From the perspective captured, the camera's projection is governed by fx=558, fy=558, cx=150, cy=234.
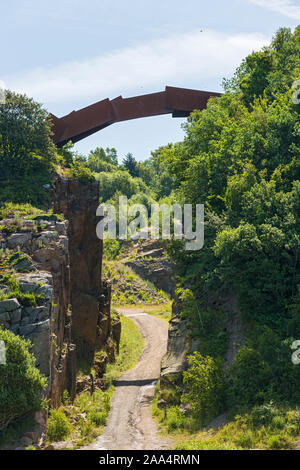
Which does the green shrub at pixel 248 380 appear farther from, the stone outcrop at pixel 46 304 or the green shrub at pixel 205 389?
the stone outcrop at pixel 46 304

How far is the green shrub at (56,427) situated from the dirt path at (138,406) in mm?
1301

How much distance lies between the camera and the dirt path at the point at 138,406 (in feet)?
80.1

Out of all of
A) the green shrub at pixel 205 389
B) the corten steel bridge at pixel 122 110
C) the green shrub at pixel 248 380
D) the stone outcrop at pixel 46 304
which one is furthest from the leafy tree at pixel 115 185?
the green shrub at pixel 248 380

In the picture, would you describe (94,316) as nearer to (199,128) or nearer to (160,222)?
(199,128)

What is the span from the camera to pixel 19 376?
19.2m

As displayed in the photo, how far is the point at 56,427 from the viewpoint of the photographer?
74.4 ft

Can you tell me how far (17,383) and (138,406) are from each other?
15.2 m

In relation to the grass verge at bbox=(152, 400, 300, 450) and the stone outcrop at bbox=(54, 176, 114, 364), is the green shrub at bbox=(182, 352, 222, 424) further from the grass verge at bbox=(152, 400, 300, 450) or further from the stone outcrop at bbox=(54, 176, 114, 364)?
the stone outcrop at bbox=(54, 176, 114, 364)

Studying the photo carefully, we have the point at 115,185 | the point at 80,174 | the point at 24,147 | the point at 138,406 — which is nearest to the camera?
the point at 138,406

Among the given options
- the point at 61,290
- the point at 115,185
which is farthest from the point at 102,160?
the point at 61,290

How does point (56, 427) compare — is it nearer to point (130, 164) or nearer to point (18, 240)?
point (18, 240)

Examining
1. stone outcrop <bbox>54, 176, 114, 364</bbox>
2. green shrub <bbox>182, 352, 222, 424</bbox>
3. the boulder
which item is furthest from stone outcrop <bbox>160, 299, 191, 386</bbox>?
the boulder

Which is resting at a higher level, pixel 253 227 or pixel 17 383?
pixel 253 227

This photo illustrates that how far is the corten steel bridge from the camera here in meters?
47.2
